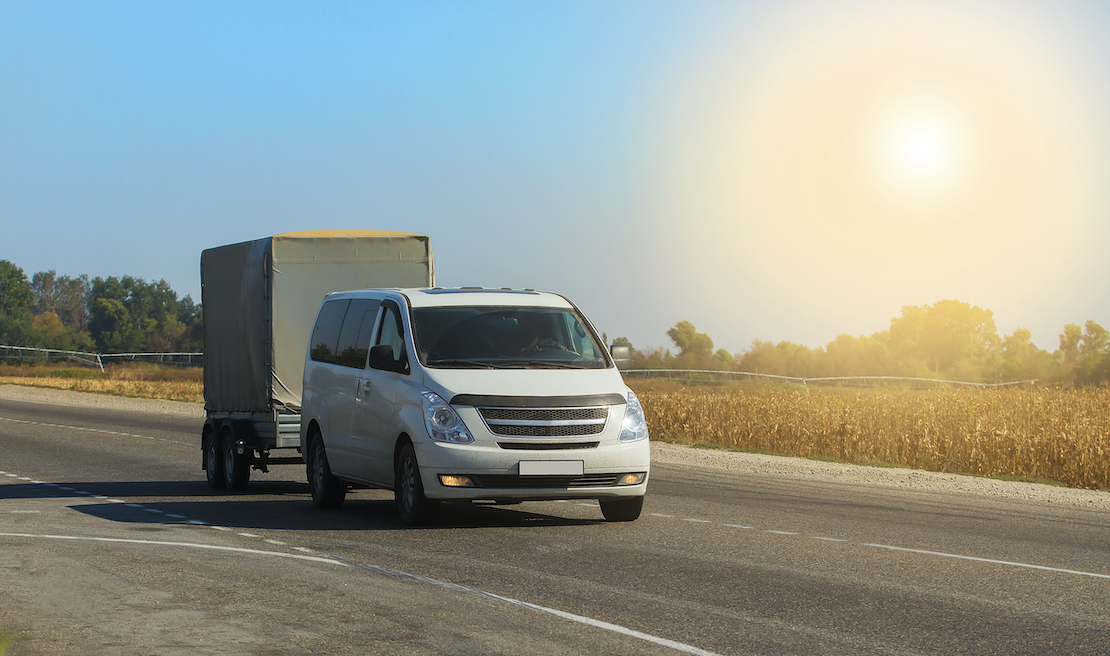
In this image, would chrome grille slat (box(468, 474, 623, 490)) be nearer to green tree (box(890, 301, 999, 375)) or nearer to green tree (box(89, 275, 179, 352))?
green tree (box(890, 301, 999, 375))

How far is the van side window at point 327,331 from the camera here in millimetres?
13414

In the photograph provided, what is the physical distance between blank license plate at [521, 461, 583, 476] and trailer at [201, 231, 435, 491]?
492 centimetres

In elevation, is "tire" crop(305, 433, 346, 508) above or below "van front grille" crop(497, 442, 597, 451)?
below

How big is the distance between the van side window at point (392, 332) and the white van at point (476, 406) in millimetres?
13

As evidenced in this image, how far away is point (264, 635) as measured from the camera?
6.59 m

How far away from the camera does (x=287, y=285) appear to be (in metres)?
15.2

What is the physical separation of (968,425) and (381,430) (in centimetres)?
1390

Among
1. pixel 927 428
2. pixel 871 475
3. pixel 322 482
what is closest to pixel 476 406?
pixel 322 482

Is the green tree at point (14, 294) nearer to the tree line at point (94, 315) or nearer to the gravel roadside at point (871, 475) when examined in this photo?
the tree line at point (94, 315)

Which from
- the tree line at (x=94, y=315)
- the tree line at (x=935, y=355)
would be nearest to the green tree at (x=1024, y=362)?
the tree line at (x=935, y=355)

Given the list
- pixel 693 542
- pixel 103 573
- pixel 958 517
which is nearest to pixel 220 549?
pixel 103 573

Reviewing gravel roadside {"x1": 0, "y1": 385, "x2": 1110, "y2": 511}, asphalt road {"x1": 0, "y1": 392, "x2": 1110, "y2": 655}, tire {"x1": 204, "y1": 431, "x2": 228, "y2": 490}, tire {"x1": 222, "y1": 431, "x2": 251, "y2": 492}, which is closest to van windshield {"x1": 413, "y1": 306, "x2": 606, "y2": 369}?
asphalt road {"x1": 0, "y1": 392, "x2": 1110, "y2": 655}

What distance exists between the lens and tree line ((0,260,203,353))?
472 ft

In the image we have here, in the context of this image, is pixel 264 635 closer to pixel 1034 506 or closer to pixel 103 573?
pixel 103 573
